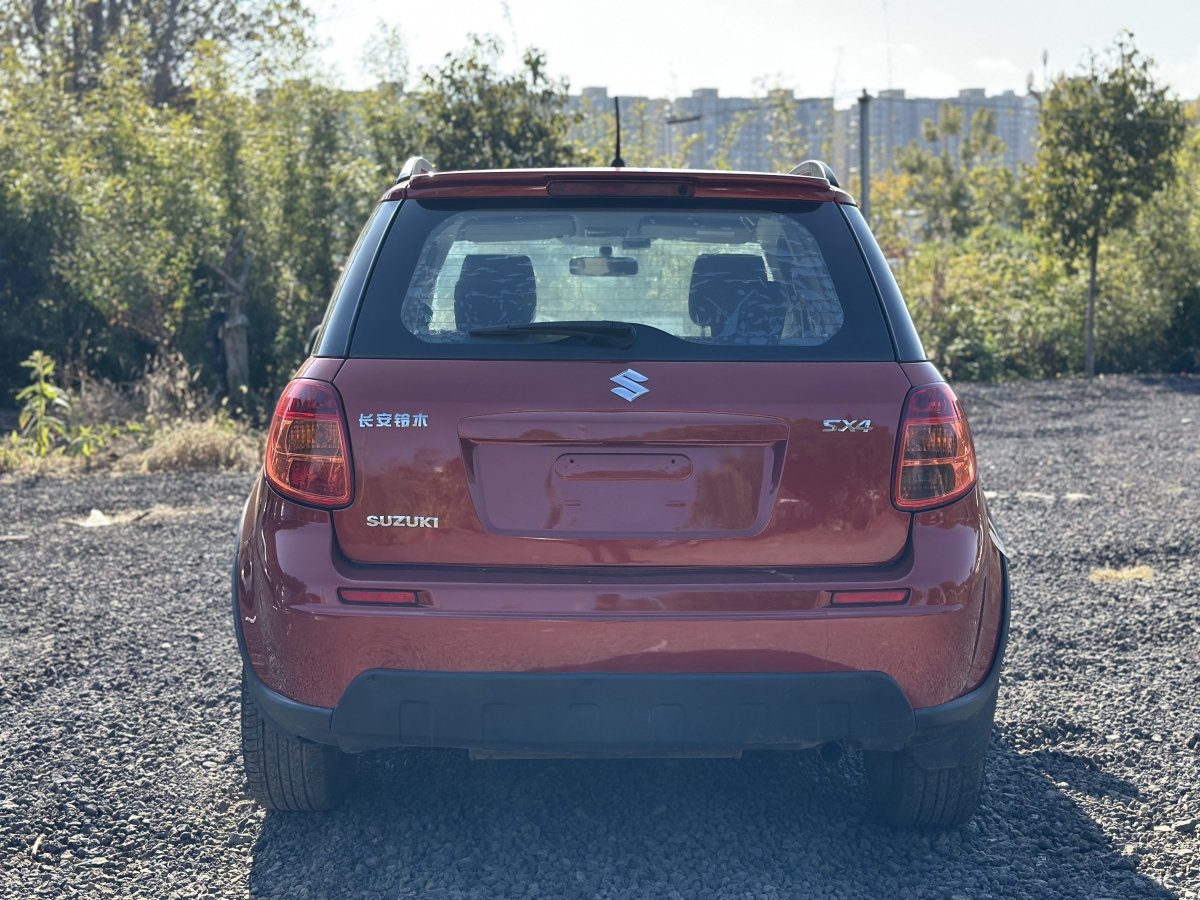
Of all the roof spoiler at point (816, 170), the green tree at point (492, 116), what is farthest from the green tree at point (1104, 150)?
the roof spoiler at point (816, 170)

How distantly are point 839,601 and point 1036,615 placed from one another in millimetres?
3196

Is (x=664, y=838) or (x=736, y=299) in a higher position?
(x=736, y=299)

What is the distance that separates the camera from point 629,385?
106 inches

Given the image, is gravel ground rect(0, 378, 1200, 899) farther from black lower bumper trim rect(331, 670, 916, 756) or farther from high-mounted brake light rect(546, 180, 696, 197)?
high-mounted brake light rect(546, 180, 696, 197)

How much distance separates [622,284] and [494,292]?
33 centimetres

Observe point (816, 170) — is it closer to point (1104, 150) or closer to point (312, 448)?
point (312, 448)

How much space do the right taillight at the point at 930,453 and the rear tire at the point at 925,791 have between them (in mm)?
754

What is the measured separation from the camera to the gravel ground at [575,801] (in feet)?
9.77

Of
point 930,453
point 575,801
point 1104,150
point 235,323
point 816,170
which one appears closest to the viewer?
point 930,453

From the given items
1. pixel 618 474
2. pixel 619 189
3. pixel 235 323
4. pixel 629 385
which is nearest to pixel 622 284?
pixel 619 189

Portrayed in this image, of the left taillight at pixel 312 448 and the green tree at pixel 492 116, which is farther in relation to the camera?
the green tree at pixel 492 116

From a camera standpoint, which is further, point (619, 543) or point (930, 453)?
point (930, 453)

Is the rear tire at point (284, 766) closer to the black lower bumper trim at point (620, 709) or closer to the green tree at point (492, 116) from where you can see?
the black lower bumper trim at point (620, 709)

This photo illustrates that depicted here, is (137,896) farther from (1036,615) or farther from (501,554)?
(1036,615)
